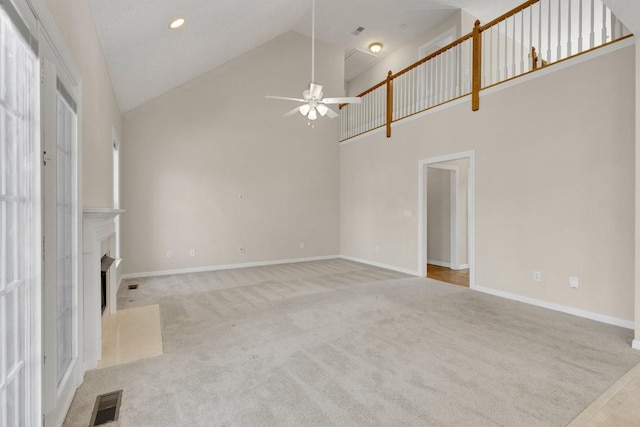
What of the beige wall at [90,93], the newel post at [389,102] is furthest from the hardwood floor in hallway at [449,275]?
the beige wall at [90,93]

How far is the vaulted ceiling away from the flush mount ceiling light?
157 millimetres

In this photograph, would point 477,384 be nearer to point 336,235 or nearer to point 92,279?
point 92,279

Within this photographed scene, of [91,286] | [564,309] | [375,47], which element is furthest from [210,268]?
[375,47]

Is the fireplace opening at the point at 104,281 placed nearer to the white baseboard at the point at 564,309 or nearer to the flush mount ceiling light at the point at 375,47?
the white baseboard at the point at 564,309

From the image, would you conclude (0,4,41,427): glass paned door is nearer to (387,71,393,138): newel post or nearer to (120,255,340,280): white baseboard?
(120,255,340,280): white baseboard

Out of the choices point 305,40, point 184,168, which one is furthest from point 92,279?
point 305,40

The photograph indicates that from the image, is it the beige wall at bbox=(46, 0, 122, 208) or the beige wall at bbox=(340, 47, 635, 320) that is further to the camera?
the beige wall at bbox=(340, 47, 635, 320)

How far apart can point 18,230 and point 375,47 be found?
822 centimetres

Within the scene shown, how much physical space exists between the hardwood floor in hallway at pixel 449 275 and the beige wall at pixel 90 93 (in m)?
5.03

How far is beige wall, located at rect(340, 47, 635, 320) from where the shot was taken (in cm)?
322

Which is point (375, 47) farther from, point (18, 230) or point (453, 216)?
point (18, 230)

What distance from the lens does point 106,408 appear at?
1.90m

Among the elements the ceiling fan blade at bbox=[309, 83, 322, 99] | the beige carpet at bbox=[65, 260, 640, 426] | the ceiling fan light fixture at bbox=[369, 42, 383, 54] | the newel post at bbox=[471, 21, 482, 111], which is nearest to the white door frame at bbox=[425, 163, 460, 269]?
the newel post at bbox=[471, 21, 482, 111]

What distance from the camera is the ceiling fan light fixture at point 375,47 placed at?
769 cm
